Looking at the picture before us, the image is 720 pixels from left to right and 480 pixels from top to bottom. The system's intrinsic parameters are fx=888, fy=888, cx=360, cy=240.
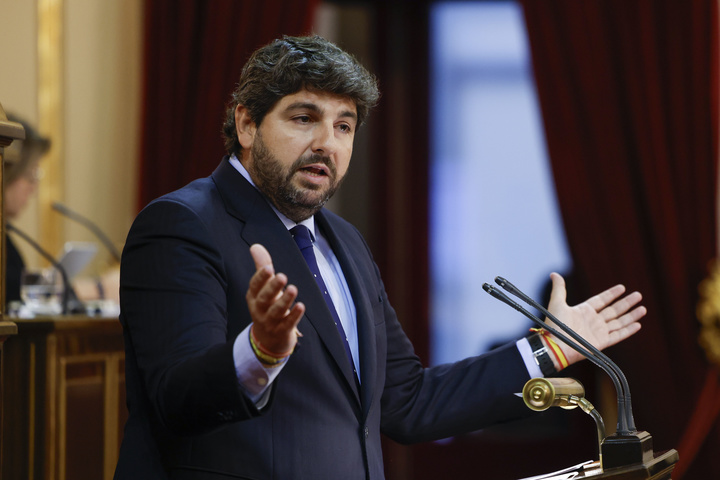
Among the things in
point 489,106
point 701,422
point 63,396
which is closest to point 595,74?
point 489,106

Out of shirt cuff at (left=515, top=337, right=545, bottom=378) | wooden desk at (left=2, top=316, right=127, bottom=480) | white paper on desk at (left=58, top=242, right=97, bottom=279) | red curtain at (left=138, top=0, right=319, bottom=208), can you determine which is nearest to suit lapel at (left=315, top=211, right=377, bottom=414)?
shirt cuff at (left=515, top=337, right=545, bottom=378)

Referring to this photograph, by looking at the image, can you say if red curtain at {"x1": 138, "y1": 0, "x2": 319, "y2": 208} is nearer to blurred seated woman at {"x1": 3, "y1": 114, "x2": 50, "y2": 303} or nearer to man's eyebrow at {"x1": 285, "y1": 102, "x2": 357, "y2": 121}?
blurred seated woman at {"x1": 3, "y1": 114, "x2": 50, "y2": 303}

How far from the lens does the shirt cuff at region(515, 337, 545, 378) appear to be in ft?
6.68

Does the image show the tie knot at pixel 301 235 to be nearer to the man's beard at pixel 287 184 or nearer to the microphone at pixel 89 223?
the man's beard at pixel 287 184

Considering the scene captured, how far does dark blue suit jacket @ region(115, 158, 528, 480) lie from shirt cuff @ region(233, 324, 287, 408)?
0.06 ft

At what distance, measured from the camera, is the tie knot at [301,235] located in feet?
6.28

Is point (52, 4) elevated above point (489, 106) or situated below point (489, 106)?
above

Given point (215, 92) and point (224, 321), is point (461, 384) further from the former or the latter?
point (215, 92)

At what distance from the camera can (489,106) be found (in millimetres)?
5227

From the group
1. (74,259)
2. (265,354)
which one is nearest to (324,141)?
(265,354)

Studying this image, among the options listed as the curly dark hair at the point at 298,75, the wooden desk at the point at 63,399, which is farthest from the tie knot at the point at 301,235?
the wooden desk at the point at 63,399

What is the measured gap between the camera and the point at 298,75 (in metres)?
1.84

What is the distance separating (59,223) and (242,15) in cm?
149

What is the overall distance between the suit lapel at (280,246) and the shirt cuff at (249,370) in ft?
1.11
